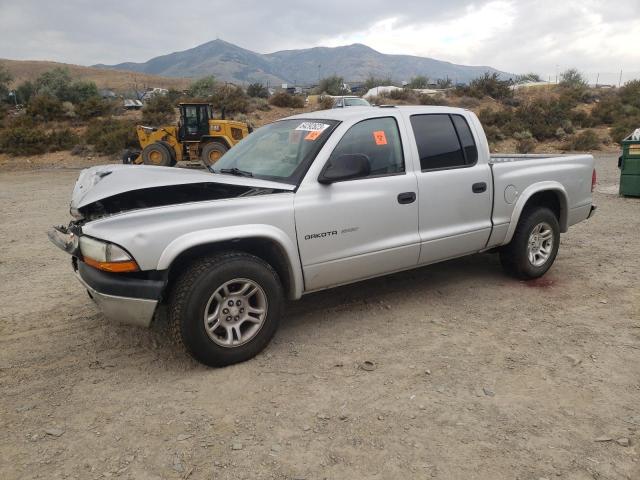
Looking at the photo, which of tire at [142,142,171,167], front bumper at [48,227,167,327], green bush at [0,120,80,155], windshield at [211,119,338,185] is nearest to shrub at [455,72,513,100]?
tire at [142,142,171,167]

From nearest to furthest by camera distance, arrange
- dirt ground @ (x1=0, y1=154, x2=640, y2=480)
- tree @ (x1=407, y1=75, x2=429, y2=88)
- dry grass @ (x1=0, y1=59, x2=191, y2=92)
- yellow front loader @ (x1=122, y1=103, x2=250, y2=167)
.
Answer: dirt ground @ (x1=0, y1=154, x2=640, y2=480), yellow front loader @ (x1=122, y1=103, x2=250, y2=167), tree @ (x1=407, y1=75, x2=429, y2=88), dry grass @ (x1=0, y1=59, x2=191, y2=92)

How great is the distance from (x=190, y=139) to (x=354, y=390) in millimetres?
15040

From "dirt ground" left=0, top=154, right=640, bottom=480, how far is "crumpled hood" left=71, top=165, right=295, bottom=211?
119 cm

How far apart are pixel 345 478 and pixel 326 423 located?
18.3 inches

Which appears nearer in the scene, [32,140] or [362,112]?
[362,112]

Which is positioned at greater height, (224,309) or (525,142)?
(224,309)

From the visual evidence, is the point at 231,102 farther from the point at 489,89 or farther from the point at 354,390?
the point at 354,390

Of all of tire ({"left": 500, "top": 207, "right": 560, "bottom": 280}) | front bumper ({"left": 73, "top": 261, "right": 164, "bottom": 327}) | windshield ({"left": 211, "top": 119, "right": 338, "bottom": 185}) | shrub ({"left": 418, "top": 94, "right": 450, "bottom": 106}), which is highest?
shrub ({"left": 418, "top": 94, "right": 450, "bottom": 106})

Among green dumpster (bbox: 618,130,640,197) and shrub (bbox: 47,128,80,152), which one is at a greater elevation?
shrub (bbox: 47,128,80,152)

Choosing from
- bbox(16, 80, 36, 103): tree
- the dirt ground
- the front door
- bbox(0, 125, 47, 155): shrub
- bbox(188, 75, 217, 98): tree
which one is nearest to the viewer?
the dirt ground

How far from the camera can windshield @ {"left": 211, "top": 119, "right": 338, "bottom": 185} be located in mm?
3912

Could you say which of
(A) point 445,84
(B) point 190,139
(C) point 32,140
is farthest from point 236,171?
(A) point 445,84

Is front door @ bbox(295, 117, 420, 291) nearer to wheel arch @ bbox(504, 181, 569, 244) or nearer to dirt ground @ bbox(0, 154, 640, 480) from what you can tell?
dirt ground @ bbox(0, 154, 640, 480)

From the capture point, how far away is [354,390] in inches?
127
